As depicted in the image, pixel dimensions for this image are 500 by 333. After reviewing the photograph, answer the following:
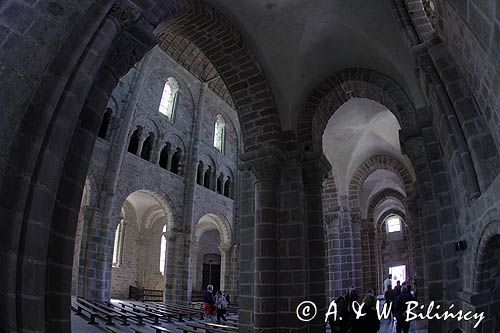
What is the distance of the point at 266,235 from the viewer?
702 cm

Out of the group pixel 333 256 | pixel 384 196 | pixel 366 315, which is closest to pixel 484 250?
pixel 366 315

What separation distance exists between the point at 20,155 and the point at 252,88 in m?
5.78

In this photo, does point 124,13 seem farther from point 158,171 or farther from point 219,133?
point 219,133

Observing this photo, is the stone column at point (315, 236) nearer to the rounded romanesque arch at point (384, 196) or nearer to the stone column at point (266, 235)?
the stone column at point (266, 235)

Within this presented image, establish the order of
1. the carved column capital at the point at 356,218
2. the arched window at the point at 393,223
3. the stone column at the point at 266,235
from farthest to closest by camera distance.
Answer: the arched window at the point at 393,223
the carved column capital at the point at 356,218
the stone column at the point at 266,235

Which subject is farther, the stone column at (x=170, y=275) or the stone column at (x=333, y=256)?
the stone column at (x=170, y=275)

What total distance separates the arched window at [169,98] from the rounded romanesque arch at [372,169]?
31.0 ft

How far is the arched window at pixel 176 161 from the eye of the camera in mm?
18312

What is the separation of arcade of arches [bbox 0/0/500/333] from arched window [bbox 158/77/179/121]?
158 mm

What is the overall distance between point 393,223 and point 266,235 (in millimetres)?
Answer: 26562

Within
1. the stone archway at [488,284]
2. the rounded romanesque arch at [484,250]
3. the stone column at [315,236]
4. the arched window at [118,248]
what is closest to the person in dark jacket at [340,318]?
the stone column at [315,236]

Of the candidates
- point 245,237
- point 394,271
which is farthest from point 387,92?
point 394,271

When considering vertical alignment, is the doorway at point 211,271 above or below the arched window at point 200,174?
below

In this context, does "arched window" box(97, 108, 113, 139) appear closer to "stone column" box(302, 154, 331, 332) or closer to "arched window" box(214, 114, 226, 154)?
"arched window" box(214, 114, 226, 154)
